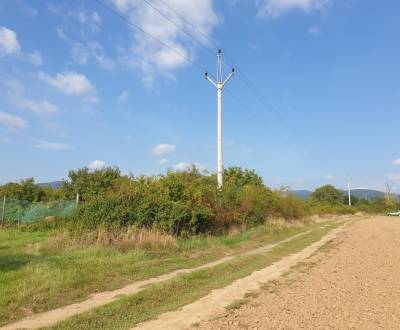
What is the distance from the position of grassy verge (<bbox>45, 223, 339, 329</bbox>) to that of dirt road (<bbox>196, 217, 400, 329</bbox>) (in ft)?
3.90

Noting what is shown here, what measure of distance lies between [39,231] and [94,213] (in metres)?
5.86

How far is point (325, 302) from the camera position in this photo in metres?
9.17

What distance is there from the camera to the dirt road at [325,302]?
756cm

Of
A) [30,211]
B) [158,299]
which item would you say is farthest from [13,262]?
[30,211]

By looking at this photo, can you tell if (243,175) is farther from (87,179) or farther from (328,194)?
(328,194)

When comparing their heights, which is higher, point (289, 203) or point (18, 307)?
point (289, 203)

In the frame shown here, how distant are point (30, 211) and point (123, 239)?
364 inches

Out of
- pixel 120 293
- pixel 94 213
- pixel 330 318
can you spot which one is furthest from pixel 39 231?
pixel 330 318

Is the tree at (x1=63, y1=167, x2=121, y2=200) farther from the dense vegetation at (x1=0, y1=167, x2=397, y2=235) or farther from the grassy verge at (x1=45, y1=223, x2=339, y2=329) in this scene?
the grassy verge at (x1=45, y1=223, x2=339, y2=329)

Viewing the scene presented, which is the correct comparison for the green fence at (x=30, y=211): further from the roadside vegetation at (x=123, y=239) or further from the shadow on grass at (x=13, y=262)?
the shadow on grass at (x=13, y=262)

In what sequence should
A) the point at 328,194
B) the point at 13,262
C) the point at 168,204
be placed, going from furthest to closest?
the point at 328,194 < the point at 168,204 < the point at 13,262

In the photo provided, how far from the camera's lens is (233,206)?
28.4 meters

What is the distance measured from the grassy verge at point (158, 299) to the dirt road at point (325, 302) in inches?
46.8

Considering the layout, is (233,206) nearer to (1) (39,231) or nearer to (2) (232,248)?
(2) (232,248)
